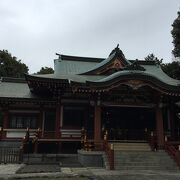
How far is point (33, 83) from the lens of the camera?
22.0 metres

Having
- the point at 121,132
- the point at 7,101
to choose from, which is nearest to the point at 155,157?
the point at 121,132

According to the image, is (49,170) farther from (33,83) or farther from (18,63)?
(18,63)

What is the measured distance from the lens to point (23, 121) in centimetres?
2514

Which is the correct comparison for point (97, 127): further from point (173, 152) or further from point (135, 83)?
point (173, 152)

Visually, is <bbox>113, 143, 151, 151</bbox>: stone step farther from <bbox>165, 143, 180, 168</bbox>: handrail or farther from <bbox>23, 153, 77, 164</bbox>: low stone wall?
<bbox>23, 153, 77, 164</bbox>: low stone wall

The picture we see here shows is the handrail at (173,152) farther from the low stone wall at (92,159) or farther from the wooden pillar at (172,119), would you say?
the low stone wall at (92,159)

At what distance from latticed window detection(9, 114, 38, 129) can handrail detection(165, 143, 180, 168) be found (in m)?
11.3

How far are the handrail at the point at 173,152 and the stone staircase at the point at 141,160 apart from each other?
0.81ft

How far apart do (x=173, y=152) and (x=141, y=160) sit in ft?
7.46

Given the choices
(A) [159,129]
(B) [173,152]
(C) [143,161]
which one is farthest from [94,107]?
(B) [173,152]

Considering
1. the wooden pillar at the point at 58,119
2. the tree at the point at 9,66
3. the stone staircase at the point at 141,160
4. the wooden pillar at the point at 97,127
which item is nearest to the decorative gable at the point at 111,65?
the wooden pillar at the point at 58,119

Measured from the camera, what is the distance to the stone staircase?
17.4 m

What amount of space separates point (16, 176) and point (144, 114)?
13694 mm

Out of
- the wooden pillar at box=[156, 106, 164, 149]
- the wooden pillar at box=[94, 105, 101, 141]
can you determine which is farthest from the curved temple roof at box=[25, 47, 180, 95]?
the wooden pillar at box=[94, 105, 101, 141]
